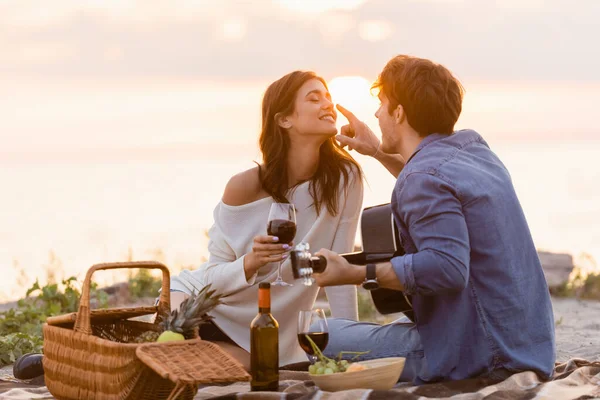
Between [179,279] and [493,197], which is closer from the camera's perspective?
[493,197]

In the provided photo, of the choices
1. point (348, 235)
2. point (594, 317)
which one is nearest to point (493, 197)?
point (348, 235)

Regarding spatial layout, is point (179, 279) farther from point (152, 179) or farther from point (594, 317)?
point (152, 179)

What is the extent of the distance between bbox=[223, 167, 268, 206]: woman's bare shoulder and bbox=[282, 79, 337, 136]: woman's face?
0.39 m

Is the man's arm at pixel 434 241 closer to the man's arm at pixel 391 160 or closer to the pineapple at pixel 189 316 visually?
the pineapple at pixel 189 316

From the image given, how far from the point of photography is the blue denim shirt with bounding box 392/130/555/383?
14.1 ft

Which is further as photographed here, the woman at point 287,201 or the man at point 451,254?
the woman at point 287,201

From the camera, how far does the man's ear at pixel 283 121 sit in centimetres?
605

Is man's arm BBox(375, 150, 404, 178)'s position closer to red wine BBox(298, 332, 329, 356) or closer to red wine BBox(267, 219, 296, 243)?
red wine BBox(267, 219, 296, 243)

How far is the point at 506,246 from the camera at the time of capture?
4512mm

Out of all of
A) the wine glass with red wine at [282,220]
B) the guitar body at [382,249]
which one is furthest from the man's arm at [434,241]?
the wine glass with red wine at [282,220]

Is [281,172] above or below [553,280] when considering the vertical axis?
above

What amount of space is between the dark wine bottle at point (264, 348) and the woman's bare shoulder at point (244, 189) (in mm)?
1725

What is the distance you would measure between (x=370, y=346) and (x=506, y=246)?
0.92m

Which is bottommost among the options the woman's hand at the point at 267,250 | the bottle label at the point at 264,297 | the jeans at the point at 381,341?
the jeans at the point at 381,341
